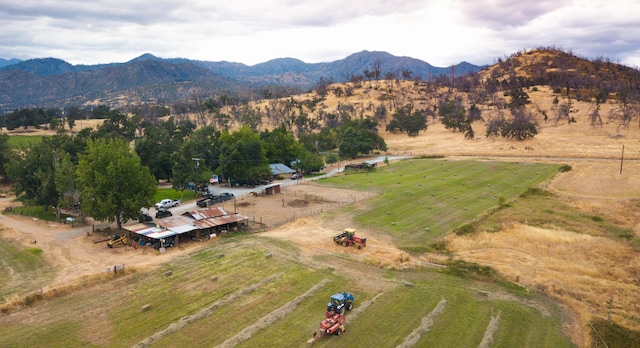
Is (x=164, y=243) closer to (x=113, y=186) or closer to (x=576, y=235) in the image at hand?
(x=113, y=186)

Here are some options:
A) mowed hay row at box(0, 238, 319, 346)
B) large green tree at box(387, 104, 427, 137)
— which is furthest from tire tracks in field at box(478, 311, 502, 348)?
large green tree at box(387, 104, 427, 137)

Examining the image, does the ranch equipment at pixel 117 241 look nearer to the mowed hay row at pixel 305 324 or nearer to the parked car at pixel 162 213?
the parked car at pixel 162 213

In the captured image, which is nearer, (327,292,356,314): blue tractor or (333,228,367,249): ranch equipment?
(327,292,356,314): blue tractor

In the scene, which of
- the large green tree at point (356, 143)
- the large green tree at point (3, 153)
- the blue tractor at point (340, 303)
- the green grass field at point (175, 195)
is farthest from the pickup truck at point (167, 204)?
the large green tree at point (356, 143)

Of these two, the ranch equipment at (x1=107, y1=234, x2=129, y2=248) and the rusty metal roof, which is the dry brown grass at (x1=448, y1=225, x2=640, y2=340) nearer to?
the rusty metal roof

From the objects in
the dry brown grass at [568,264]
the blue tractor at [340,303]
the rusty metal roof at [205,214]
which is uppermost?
the rusty metal roof at [205,214]

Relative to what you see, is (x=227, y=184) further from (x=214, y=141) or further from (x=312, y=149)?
(x=312, y=149)
